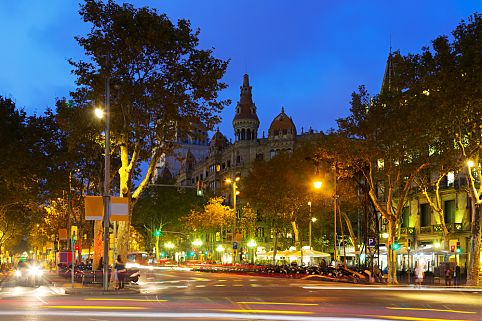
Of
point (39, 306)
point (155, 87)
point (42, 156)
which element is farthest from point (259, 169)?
point (39, 306)

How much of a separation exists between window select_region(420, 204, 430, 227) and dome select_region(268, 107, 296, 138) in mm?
38449

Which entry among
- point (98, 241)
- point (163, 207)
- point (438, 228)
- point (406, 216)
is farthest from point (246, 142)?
point (98, 241)

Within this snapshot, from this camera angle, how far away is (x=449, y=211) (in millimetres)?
64312

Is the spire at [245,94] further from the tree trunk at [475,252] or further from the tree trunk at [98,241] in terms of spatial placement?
the tree trunk at [475,252]

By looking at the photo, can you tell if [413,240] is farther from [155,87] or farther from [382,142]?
[155,87]

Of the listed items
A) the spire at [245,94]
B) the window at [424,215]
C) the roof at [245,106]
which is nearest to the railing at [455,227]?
the window at [424,215]

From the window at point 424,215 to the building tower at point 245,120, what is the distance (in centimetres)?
4820

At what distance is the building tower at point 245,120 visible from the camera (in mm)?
114500

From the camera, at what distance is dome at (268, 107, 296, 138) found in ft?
347

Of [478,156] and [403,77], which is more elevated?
[403,77]

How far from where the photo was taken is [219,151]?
125750mm

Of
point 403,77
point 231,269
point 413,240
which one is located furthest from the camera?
point 413,240

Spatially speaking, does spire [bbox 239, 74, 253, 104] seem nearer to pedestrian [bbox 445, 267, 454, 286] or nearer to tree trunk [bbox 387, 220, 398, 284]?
tree trunk [bbox 387, 220, 398, 284]

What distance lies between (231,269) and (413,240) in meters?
20.2
